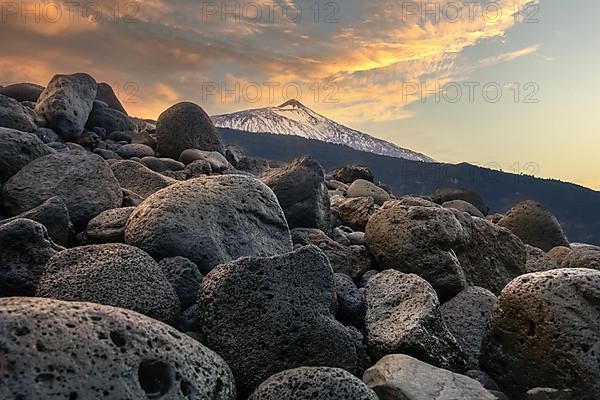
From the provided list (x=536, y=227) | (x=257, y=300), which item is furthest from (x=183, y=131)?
(x=257, y=300)

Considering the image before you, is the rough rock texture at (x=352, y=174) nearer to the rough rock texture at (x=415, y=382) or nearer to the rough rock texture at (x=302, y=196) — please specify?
the rough rock texture at (x=302, y=196)

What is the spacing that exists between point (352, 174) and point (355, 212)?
31.3 ft

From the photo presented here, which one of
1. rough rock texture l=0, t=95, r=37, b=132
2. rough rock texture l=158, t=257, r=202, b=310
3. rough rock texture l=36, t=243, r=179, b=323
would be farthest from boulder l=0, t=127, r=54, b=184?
rough rock texture l=158, t=257, r=202, b=310


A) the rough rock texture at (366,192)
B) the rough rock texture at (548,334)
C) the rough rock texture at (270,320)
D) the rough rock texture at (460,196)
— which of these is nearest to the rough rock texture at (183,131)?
the rough rock texture at (366,192)

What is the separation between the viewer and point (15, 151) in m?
9.54

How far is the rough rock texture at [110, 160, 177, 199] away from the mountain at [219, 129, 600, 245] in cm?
10771

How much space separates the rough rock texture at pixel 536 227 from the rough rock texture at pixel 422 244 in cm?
879

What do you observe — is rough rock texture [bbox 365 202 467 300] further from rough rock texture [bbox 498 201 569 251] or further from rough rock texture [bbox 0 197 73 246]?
rough rock texture [bbox 498 201 569 251]

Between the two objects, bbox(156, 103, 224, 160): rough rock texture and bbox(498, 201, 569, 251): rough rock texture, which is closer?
bbox(156, 103, 224, 160): rough rock texture

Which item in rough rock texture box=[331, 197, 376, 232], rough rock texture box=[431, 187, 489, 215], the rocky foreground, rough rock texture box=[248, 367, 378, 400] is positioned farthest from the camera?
rough rock texture box=[431, 187, 489, 215]

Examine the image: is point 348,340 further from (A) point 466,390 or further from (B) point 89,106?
(B) point 89,106

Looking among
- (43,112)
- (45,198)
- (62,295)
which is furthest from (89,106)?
(62,295)

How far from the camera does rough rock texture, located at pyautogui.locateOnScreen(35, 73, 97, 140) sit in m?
16.2

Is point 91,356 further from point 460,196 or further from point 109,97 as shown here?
point 460,196
